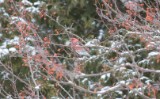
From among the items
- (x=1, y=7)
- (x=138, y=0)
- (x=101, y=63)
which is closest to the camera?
(x=138, y=0)

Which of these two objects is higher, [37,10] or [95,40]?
[37,10]

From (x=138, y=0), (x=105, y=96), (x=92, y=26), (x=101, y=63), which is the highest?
(x=138, y=0)

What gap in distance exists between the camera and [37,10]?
25.3 feet

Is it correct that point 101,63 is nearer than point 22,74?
Yes

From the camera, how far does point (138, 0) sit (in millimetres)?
6840

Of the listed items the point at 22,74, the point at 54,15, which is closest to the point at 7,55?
the point at 22,74

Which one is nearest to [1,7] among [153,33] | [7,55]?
[7,55]

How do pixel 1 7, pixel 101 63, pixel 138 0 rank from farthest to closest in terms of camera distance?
pixel 1 7, pixel 101 63, pixel 138 0

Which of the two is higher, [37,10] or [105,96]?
[37,10]

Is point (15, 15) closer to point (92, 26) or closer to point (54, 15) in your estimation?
point (54, 15)

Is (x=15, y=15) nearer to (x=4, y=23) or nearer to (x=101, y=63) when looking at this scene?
(x=4, y=23)

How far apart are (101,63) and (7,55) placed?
165cm

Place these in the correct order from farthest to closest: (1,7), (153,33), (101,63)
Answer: (1,7)
(101,63)
(153,33)

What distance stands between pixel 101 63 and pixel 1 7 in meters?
2.09
